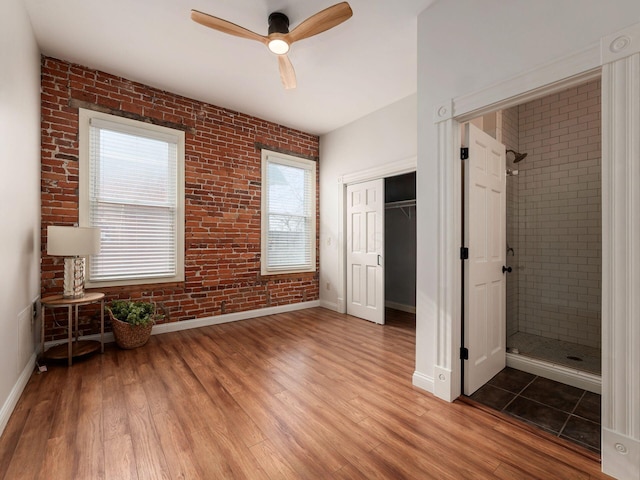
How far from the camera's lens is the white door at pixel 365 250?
4.36 m

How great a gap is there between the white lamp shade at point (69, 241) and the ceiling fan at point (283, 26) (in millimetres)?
2173

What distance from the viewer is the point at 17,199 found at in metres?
2.33

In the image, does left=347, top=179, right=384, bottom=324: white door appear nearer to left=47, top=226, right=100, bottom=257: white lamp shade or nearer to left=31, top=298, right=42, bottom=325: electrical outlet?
left=47, top=226, right=100, bottom=257: white lamp shade

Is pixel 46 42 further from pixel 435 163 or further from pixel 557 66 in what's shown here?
pixel 557 66

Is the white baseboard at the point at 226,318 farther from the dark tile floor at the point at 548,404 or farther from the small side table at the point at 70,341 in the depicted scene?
the dark tile floor at the point at 548,404

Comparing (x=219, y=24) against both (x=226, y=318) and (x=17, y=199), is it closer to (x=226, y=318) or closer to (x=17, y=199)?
(x=17, y=199)

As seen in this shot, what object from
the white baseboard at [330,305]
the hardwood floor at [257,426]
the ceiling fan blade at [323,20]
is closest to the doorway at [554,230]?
the hardwood floor at [257,426]

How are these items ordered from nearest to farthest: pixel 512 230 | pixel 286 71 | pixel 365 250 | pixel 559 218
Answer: pixel 286 71
pixel 559 218
pixel 512 230
pixel 365 250

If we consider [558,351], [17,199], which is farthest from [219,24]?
[558,351]

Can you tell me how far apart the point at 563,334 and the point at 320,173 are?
4.13 m

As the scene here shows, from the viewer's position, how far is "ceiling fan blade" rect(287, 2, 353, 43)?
A: 2121 millimetres

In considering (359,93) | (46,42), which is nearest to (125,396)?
(46,42)

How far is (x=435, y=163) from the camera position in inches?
91.9

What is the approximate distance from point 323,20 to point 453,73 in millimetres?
1063
